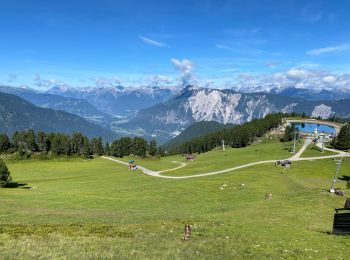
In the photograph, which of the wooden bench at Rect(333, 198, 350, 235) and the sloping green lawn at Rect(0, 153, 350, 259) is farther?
the wooden bench at Rect(333, 198, 350, 235)

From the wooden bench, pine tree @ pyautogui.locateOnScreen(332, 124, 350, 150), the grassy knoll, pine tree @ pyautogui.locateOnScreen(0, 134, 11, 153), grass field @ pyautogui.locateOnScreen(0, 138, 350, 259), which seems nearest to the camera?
grass field @ pyautogui.locateOnScreen(0, 138, 350, 259)

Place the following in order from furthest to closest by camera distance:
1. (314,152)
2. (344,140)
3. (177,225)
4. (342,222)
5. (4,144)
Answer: (4,144)
(344,140)
(314,152)
(177,225)
(342,222)

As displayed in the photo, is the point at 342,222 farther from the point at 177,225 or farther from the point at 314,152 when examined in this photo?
the point at 314,152

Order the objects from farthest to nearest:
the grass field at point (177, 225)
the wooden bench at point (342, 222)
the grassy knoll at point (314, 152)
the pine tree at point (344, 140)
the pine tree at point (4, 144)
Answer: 1. the pine tree at point (4, 144)
2. the pine tree at point (344, 140)
3. the grassy knoll at point (314, 152)
4. the wooden bench at point (342, 222)
5. the grass field at point (177, 225)

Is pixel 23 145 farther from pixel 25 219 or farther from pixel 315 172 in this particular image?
pixel 25 219

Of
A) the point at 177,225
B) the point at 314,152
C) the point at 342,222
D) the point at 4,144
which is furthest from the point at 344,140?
the point at 4,144

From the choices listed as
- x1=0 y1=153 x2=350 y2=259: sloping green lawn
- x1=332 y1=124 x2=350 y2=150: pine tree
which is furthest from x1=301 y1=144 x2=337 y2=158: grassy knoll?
x1=0 y1=153 x2=350 y2=259: sloping green lawn

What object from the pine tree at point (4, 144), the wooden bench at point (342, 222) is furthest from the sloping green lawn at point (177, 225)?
the pine tree at point (4, 144)

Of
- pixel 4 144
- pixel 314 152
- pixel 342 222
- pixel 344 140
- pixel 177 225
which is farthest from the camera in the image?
pixel 4 144

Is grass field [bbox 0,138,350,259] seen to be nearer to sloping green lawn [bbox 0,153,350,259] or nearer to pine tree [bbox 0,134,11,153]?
sloping green lawn [bbox 0,153,350,259]

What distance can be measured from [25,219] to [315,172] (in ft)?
293

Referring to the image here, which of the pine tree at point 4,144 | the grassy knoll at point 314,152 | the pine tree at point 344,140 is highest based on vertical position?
the pine tree at point 344,140

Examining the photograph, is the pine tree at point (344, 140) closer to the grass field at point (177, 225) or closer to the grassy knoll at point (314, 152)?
the grassy knoll at point (314, 152)

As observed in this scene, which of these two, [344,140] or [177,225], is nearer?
[177,225]
